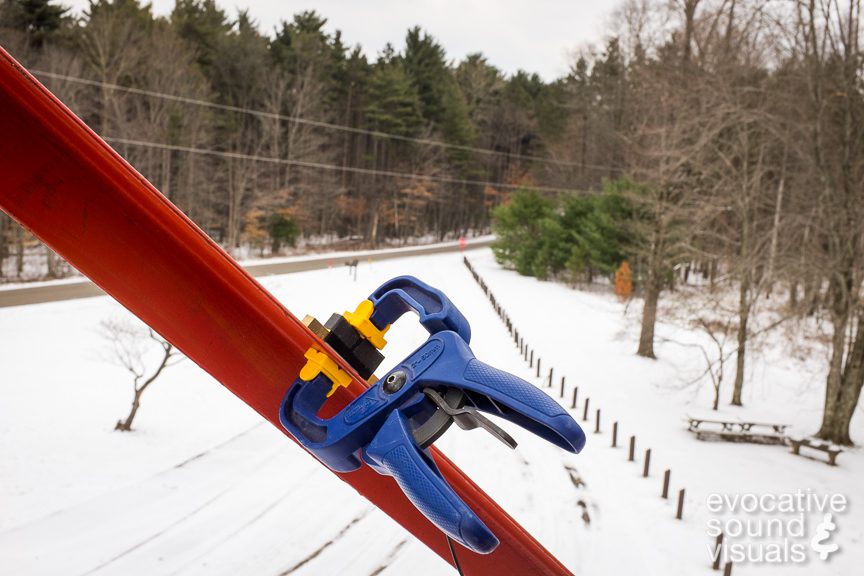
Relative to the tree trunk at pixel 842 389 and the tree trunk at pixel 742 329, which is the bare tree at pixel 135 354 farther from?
the tree trunk at pixel 842 389

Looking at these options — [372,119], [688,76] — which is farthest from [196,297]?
[372,119]

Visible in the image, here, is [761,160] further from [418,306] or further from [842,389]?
[418,306]

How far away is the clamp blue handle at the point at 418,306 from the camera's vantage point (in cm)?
129

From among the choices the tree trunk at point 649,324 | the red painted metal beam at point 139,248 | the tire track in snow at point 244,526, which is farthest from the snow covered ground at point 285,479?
the tree trunk at point 649,324

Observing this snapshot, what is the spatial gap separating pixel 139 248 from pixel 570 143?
34911mm

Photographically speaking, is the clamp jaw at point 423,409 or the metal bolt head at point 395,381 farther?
the metal bolt head at point 395,381

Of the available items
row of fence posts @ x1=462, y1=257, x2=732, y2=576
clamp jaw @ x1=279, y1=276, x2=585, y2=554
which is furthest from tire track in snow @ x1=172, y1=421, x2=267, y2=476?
clamp jaw @ x1=279, y1=276, x2=585, y2=554

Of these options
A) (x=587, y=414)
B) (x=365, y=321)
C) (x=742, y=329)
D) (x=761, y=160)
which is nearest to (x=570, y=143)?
(x=761, y=160)

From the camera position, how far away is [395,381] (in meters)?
1.21

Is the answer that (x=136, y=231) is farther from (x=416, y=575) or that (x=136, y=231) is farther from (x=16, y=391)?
(x=16, y=391)

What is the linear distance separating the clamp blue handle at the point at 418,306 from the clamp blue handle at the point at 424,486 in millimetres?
237

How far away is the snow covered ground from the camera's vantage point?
5051 mm

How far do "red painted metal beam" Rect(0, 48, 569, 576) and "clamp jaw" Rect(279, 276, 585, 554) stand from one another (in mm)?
142

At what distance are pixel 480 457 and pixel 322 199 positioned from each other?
17.3 metres
